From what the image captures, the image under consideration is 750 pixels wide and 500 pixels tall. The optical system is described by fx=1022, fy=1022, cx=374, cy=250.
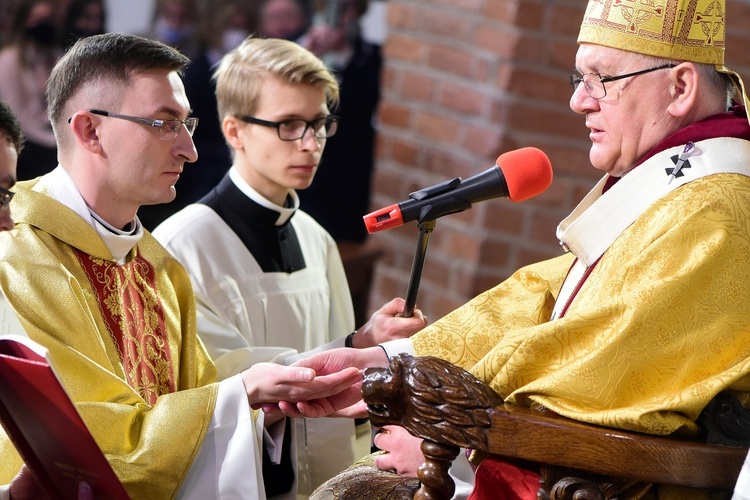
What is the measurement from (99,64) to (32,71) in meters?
2.68

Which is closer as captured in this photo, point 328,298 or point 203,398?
point 203,398

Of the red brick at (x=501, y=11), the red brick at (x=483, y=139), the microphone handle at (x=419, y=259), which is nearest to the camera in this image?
the microphone handle at (x=419, y=259)

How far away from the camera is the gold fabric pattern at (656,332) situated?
2.02m

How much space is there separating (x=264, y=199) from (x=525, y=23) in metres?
1.80

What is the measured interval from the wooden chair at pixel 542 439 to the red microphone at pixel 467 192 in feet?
1.05

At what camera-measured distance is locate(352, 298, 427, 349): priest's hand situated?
8.96ft

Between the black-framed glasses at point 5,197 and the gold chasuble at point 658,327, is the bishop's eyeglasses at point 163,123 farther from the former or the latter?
the gold chasuble at point 658,327

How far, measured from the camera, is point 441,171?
488 cm

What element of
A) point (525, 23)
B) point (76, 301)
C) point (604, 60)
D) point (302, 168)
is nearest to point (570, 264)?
point (604, 60)

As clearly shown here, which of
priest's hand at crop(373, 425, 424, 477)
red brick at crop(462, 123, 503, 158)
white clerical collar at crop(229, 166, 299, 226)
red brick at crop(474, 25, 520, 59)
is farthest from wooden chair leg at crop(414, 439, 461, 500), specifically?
red brick at crop(474, 25, 520, 59)

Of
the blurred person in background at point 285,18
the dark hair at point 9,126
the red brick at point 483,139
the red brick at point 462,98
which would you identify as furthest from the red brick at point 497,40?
the dark hair at point 9,126

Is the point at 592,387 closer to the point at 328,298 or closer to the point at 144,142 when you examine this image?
the point at 144,142

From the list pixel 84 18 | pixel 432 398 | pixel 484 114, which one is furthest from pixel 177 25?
pixel 432 398

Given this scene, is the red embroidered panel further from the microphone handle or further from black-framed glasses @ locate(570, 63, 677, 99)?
black-framed glasses @ locate(570, 63, 677, 99)
